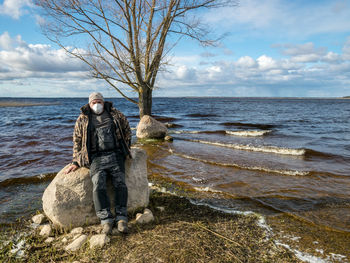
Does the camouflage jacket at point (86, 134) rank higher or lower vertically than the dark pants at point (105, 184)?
higher

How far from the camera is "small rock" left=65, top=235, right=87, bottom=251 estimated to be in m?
3.51

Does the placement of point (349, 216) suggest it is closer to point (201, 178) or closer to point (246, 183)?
point (246, 183)

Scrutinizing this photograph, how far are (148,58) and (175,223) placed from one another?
10.7m

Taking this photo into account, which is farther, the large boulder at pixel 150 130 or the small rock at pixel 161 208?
the large boulder at pixel 150 130

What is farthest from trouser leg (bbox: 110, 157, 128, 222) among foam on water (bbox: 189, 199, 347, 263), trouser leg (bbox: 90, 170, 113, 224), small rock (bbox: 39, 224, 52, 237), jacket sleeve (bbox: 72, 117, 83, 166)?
foam on water (bbox: 189, 199, 347, 263)

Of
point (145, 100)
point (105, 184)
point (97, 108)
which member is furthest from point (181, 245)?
point (145, 100)

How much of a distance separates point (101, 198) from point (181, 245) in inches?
61.9

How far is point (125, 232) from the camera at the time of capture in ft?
12.4

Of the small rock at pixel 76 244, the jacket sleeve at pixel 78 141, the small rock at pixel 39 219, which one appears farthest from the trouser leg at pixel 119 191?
the small rock at pixel 39 219

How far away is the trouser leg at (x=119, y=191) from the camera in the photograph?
4.09 meters

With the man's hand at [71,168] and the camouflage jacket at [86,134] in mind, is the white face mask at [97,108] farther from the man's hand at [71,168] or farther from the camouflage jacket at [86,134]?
the man's hand at [71,168]

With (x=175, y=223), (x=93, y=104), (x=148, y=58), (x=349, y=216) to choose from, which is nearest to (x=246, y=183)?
(x=349, y=216)

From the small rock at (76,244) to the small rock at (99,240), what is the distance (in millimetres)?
158

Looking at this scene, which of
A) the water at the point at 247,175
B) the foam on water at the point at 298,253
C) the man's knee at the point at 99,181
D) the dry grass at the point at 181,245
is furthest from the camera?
the water at the point at 247,175
